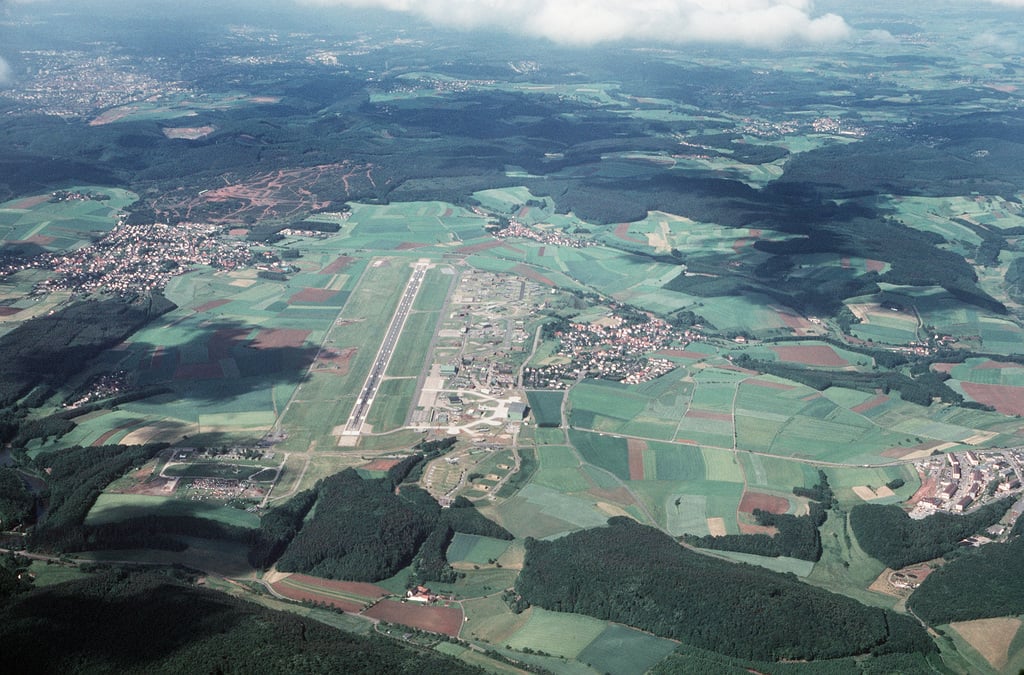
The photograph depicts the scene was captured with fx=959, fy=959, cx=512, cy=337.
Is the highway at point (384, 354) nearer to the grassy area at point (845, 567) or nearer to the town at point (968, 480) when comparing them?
the grassy area at point (845, 567)

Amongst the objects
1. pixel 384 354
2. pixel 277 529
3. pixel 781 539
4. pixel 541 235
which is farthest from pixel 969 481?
pixel 541 235

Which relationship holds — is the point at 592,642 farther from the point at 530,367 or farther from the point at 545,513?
the point at 530,367

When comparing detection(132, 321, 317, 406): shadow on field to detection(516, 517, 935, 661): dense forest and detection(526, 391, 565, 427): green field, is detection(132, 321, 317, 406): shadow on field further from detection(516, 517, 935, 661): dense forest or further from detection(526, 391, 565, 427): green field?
detection(516, 517, 935, 661): dense forest

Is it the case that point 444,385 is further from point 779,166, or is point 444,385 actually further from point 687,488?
point 779,166

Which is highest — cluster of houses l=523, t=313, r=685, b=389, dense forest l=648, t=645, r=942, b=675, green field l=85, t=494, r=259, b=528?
cluster of houses l=523, t=313, r=685, b=389

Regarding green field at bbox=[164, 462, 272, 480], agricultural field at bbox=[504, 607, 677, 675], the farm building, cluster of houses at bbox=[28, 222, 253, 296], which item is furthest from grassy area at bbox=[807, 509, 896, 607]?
cluster of houses at bbox=[28, 222, 253, 296]
